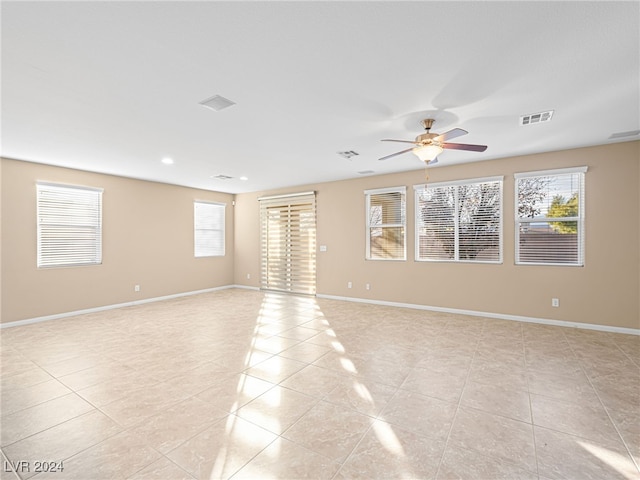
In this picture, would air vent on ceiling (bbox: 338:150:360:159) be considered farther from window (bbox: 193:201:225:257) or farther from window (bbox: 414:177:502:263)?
window (bbox: 193:201:225:257)

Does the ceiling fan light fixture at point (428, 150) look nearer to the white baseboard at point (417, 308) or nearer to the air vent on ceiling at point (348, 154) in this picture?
the air vent on ceiling at point (348, 154)

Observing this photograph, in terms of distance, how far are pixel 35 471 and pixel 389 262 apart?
5.46 metres

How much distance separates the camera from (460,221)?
5.45 metres

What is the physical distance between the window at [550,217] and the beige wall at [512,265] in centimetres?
10

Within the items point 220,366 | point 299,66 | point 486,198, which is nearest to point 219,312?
point 220,366

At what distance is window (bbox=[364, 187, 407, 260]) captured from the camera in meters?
6.05

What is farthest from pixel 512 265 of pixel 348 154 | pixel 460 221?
pixel 348 154

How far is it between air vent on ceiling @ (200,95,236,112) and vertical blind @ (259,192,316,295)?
4226 mm

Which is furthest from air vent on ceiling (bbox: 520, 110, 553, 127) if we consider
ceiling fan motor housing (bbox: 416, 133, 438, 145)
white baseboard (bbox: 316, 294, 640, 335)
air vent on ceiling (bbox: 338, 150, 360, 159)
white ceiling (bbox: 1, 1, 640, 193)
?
white baseboard (bbox: 316, 294, 640, 335)

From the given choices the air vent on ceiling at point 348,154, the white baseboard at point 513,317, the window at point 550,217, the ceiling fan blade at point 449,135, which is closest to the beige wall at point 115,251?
the white baseboard at point 513,317

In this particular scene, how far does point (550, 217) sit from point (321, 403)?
4555 mm

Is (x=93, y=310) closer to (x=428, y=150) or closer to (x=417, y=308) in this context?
(x=417, y=308)

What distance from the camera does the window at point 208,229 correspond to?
25.1ft

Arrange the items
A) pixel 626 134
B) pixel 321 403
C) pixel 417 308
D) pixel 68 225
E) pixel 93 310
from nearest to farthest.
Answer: pixel 321 403 < pixel 626 134 < pixel 68 225 < pixel 93 310 < pixel 417 308
